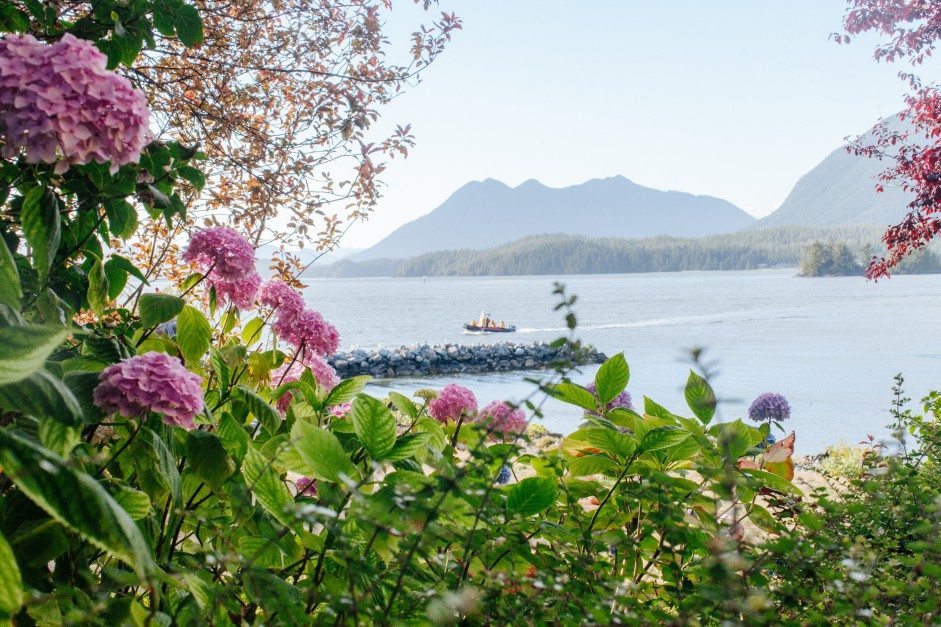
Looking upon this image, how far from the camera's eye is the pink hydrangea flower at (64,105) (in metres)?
0.84

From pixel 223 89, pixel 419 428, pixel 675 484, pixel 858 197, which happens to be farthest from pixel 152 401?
pixel 858 197

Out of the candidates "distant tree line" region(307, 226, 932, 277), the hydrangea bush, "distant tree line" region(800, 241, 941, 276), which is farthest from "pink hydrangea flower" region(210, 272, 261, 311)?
"distant tree line" region(800, 241, 941, 276)

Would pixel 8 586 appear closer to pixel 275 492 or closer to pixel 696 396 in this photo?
pixel 275 492

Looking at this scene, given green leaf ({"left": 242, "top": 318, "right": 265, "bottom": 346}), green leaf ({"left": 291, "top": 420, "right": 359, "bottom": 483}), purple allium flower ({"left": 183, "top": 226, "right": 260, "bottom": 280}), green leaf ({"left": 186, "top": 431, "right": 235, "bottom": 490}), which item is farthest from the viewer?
green leaf ({"left": 242, "top": 318, "right": 265, "bottom": 346})

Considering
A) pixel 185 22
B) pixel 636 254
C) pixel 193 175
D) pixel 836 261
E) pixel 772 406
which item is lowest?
pixel 772 406

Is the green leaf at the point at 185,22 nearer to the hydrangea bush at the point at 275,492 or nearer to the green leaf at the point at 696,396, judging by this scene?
the hydrangea bush at the point at 275,492

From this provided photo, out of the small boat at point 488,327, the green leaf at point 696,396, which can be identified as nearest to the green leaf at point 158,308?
the green leaf at point 696,396

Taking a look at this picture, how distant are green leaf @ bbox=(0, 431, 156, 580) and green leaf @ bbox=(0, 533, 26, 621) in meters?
0.04

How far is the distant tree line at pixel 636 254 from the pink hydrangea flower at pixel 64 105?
50.5 metres

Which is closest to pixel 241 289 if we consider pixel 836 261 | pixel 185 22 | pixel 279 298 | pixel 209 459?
pixel 279 298

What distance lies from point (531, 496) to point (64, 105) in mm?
818

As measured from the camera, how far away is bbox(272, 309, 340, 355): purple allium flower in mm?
1740

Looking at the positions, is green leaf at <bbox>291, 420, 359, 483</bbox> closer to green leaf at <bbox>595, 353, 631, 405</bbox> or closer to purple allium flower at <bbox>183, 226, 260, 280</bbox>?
green leaf at <bbox>595, 353, 631, 405</bbox>

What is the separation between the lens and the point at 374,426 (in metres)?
0.96
